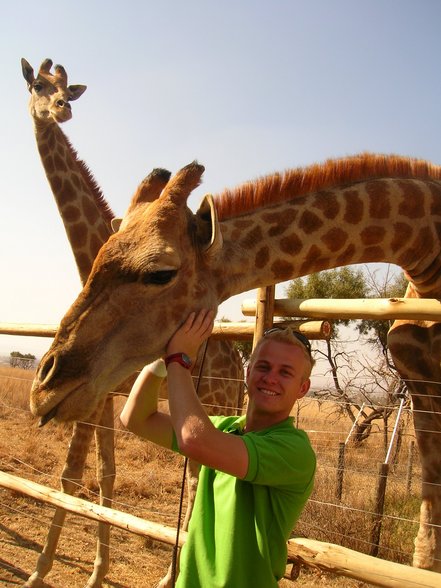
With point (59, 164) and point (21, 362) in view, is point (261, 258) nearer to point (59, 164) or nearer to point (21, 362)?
point (59, 164)

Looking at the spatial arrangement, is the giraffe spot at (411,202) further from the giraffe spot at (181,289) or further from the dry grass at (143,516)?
the dry grass at (143,516)

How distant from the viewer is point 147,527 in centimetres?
344

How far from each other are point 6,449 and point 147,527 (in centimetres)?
683

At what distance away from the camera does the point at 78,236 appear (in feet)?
17.8

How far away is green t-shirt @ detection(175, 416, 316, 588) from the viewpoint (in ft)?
5.67

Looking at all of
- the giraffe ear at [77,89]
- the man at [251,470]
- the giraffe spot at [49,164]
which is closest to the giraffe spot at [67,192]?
the giraffe spot at [49,164]

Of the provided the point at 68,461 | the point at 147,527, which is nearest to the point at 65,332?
the point at 147,527

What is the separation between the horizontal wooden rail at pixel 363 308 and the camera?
111 inches

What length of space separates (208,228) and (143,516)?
5.15m

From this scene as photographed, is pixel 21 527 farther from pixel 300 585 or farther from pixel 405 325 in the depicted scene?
pixel 405 325

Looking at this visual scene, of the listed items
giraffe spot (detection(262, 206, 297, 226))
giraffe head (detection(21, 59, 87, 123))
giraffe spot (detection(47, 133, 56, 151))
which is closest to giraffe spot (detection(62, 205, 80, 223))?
giraffe spot (detection(47, 133, 56, 151))

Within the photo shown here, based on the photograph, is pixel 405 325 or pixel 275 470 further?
pixel 405 325

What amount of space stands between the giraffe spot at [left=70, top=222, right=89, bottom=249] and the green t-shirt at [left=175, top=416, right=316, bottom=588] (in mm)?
3918

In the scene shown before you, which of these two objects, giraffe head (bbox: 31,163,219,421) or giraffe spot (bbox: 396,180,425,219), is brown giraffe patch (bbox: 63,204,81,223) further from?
giraffe spot (bbox: 396,180,425,219)
